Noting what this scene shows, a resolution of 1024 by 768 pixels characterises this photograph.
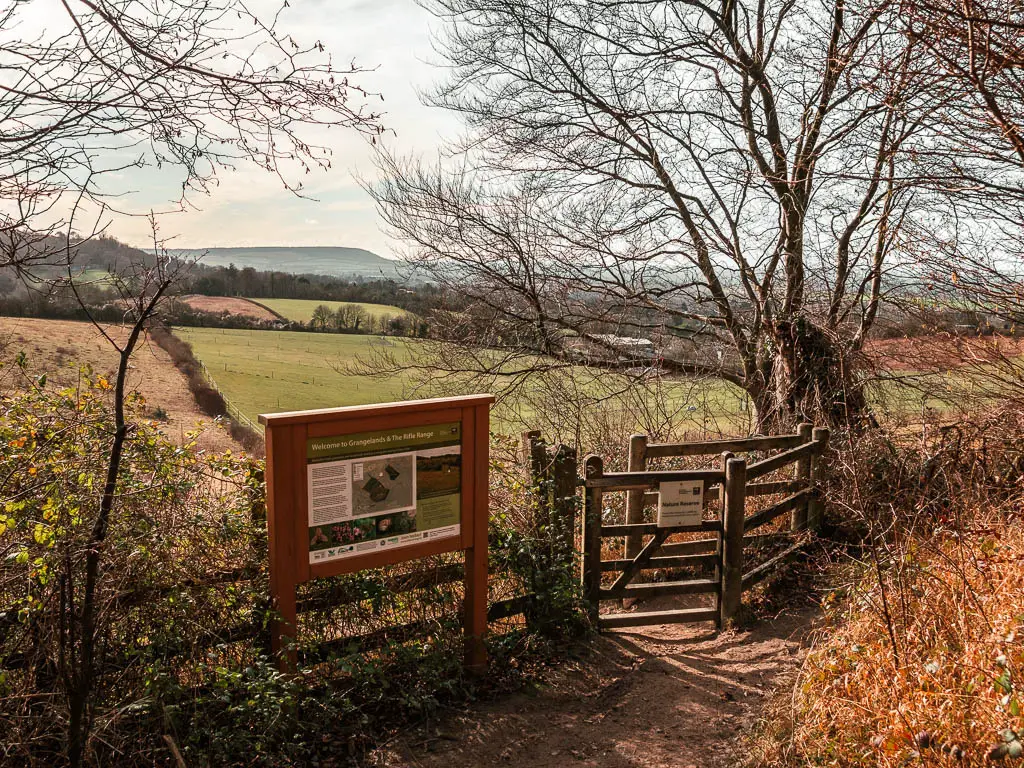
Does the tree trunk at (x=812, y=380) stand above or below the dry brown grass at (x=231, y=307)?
below

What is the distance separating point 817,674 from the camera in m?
4.38

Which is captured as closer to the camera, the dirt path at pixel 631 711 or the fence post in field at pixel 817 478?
the dirt path at pixel 631 711

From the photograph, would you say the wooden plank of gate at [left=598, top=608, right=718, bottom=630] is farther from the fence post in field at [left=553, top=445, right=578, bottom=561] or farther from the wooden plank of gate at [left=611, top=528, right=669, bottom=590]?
the fence post in field at [left=553, top=445, right=578, bottom=561]

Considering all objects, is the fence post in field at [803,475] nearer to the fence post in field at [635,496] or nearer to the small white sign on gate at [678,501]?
the fence post in field at [635,496]

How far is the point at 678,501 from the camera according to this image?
642 centimetres

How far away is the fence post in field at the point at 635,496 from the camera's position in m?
7.40

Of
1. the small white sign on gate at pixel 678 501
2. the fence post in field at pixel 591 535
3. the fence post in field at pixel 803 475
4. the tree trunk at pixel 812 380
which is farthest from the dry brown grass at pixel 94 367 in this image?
the tree trunk at pixel 812 380

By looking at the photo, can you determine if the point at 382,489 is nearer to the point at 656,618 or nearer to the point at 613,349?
the point at 656,618

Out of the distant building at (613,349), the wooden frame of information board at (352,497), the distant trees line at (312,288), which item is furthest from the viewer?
the distant trees line at (312,288)

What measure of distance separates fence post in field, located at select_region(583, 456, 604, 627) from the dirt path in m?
0.46

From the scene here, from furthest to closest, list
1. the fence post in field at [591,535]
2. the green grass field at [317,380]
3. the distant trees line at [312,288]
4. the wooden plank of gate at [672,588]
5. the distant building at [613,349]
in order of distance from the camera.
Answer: the distant trees line at [312,288] → the distant building at [613,349] → the green grass field at [317,380] → the wooden plank of gate at [672,588] → the fence post in field at [591,535]

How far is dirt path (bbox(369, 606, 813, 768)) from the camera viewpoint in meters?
4.64

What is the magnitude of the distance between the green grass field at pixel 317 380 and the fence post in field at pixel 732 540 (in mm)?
4964

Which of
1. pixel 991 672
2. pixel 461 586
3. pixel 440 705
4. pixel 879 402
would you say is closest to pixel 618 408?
pixel 879 402
